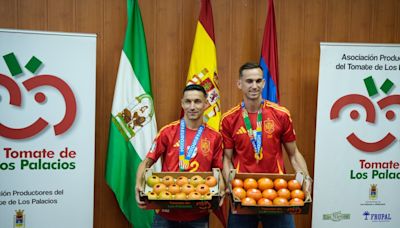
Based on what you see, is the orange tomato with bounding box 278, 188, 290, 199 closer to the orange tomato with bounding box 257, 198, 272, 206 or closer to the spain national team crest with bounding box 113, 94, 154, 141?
the orange tomato with bounding box 257, 198, 272, 206

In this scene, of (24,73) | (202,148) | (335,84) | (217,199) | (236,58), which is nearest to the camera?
(217,199)

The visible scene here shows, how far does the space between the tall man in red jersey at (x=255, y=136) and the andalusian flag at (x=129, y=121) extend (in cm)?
92

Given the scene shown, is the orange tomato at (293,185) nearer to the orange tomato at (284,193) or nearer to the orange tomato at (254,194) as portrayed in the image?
the orange tomato at (284,193)

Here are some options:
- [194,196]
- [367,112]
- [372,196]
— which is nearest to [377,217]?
[372,196]

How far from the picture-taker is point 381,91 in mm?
3301

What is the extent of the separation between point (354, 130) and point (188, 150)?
1693 millimetres

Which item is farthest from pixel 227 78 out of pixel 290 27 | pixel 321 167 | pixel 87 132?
pixel 87 132

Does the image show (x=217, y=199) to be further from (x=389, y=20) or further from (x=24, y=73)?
(x=389, y=20)

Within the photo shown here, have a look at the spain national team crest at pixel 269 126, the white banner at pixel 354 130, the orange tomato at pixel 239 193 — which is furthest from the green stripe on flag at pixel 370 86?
the orange tomato at pixel 239 193

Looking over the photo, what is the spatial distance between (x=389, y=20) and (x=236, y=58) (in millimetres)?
1604

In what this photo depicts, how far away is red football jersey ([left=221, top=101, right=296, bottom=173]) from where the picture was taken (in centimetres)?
240

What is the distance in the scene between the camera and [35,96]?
9.36 feet

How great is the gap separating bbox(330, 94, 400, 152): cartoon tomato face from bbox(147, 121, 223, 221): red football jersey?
137 centimetres

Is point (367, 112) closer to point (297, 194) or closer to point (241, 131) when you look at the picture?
point (241, 131)
